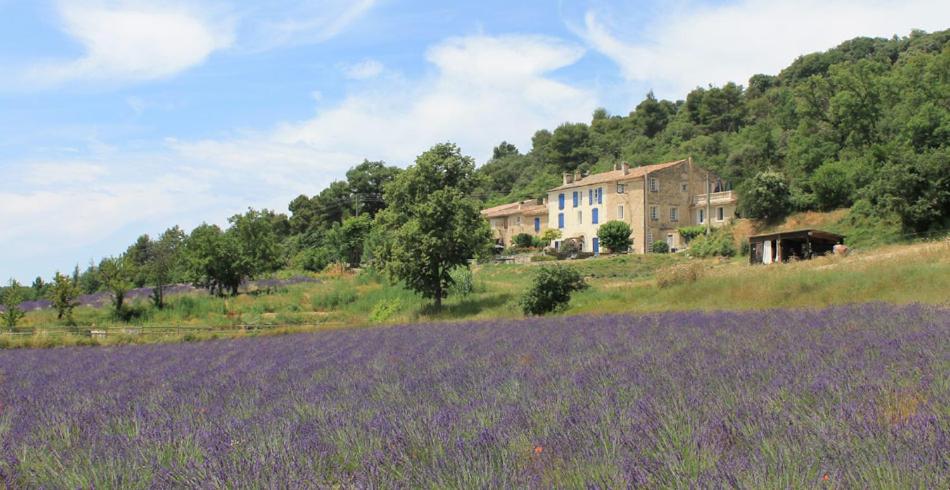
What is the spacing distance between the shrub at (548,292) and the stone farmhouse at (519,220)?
38.0 m

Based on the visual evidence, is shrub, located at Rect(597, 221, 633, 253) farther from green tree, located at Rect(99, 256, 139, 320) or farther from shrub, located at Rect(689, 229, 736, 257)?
green tree, located at Rect(99, 256, 139, 320)

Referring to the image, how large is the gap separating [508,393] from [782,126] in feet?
214

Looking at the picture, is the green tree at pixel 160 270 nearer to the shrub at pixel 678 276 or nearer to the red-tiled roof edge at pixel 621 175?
the shrub at pixel 678 276

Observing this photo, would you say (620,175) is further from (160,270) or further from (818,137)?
(160,270)

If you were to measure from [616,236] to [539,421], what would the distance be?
160 ft

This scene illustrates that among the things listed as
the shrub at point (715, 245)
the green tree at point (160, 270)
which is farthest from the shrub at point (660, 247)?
the green tree at point (160, 270)

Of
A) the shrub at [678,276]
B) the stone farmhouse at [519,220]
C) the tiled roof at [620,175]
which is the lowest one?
the shrub at [678,276]

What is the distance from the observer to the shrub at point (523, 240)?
60.4 metres

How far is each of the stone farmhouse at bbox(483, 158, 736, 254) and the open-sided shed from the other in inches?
546

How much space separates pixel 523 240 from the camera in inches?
2384

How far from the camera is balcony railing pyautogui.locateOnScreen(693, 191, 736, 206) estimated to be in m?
52.5

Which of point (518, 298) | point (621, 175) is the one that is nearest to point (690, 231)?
point (621, 175)

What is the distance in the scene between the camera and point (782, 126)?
63.2 metres

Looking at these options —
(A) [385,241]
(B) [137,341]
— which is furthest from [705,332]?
(A) [385,241]
